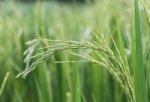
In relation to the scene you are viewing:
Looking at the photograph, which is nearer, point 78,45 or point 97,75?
point 78,45

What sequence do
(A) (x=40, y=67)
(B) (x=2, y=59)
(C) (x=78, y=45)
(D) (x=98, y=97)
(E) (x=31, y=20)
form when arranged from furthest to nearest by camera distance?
(E) (x=31, y=20) → (B) (x=2, y=59) → (D) (x=98, y=97) → (A) (x=40, y=67) → (C) (x=78, y=45)

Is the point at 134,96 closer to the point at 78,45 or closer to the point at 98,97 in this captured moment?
the point at 78,45

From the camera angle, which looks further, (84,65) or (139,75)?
(84,65)

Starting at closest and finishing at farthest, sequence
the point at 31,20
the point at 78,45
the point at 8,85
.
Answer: the point at 78,45
the point at 8,85
the point at 31,20

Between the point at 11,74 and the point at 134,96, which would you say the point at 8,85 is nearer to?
the point at 11,74

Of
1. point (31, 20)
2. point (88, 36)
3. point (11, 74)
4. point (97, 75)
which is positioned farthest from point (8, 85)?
point (31, 20)

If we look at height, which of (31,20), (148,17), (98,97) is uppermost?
(31,20)

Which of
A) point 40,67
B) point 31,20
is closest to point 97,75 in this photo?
point 40,67

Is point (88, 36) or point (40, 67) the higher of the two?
point (88, 36)

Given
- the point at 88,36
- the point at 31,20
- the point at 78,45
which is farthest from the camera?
the point at 31,20
